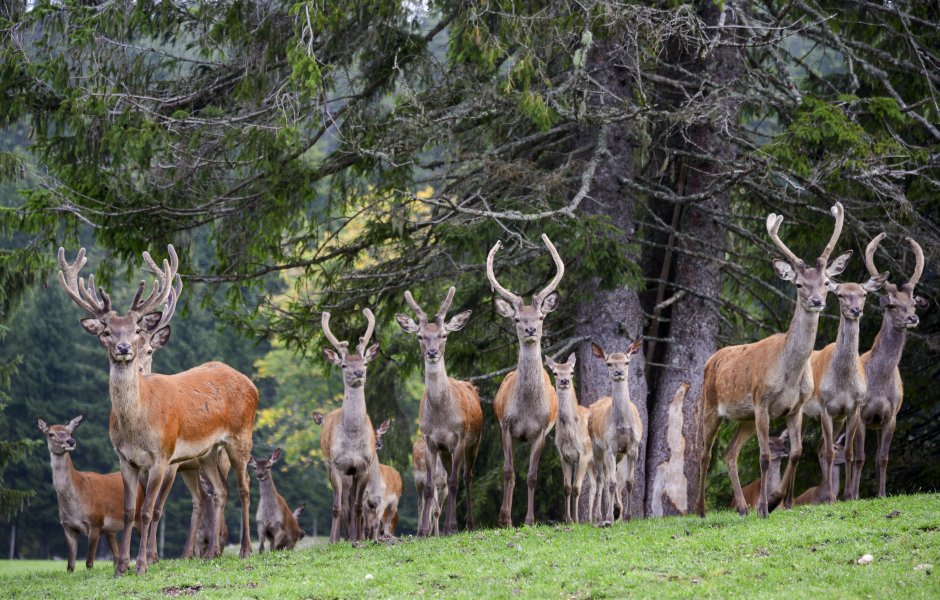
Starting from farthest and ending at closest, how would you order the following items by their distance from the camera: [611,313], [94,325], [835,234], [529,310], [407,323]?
[611,313]
[407,323]
[529,310]
[835,234]
[94,325]

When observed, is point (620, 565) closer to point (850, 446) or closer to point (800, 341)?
point (800, 341)

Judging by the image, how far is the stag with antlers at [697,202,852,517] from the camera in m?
13.3

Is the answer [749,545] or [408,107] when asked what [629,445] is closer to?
[749,545]

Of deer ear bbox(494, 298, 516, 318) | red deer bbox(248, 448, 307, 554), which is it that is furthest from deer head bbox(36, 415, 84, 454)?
deer ear bbox(494, 298, 516, 318)

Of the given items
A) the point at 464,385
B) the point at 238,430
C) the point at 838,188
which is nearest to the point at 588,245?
the point at 464,385

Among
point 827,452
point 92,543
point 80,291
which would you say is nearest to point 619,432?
point 827,452

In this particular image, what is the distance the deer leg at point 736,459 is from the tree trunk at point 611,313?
265 cm

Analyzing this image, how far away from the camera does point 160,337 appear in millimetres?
14016

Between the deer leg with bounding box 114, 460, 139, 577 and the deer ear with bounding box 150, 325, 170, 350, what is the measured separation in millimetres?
1460

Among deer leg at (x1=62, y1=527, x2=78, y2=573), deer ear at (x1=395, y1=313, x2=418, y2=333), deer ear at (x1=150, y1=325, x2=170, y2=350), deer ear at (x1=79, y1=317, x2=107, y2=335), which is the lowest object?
deer leg at (x1=62, y1=527, x2=78, y2=573)

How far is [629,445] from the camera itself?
581 inches

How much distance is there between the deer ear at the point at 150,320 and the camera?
12938 millimetres

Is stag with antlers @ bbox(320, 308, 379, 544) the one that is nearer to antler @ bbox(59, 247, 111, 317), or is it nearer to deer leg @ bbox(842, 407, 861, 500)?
antler @ bbox(59, 247, 111, 317)

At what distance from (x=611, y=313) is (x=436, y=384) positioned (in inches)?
169
